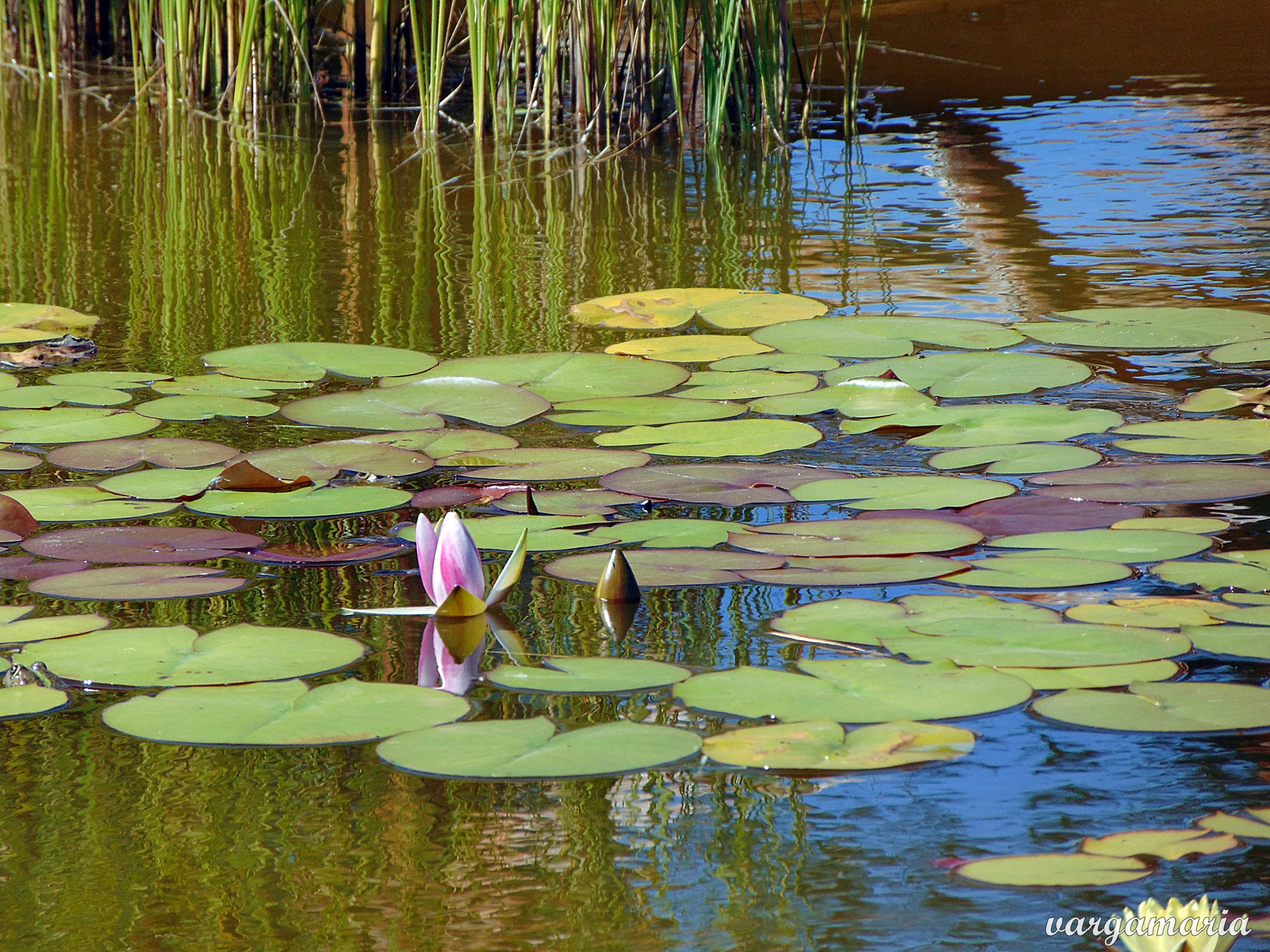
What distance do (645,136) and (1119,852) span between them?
499 centimetres

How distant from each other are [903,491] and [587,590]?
0.55 meters

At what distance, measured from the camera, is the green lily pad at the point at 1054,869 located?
1.09 metres

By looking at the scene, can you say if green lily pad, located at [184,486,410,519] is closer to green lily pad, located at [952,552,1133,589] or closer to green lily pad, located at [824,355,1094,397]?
green lily pad, located at [952,552,1133,589]

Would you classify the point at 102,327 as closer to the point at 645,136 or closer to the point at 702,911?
the point at 702,911

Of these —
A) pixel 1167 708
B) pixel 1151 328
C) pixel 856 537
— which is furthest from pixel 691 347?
pixel 1167 708

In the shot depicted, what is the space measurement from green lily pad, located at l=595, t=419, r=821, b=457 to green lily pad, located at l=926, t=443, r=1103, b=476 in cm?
23

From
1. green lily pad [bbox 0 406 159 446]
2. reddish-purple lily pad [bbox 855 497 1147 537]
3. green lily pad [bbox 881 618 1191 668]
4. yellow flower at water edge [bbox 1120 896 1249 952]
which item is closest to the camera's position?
yellow flower at water edge [bbox 1120 896 1249 952]

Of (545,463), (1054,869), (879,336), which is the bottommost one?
(1054,869)

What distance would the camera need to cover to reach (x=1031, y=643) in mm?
1521

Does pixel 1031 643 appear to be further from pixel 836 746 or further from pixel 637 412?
pixel 637 412

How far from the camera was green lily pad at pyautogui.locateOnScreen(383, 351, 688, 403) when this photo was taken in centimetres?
268

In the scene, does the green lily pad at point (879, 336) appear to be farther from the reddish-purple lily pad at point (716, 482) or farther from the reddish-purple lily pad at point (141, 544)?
the reddish-purple lily pad at point (141, 544)


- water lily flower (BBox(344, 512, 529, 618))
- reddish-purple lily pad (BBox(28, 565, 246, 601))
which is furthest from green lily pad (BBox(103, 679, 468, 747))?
reddish-purple lily pad (BBox(28, 565, 246, 601))

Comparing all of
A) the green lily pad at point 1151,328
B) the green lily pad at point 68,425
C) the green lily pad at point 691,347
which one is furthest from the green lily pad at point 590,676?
the green lily pad at point 1151,328
